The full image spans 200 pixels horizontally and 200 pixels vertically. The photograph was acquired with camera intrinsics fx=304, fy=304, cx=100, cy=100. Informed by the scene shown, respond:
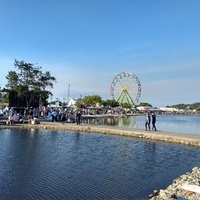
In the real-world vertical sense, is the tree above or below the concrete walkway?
above

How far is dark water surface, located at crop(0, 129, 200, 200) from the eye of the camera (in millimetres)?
10047

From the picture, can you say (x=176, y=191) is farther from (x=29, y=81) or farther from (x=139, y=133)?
(x=29, y=81)

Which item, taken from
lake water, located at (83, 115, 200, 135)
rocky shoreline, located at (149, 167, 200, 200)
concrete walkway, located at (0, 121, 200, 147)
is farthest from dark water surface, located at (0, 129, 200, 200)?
lake water, located at (83, 115, 200, 135)

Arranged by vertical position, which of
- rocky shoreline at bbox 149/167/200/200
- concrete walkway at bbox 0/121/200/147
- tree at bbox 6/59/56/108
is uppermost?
tree at bbox 6/59/56/108

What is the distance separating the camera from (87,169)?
13258mm

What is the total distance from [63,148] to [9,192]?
9394mm

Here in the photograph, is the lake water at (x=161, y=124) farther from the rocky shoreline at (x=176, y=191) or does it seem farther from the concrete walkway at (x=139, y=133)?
the rocky shoreline at (x=176, y=191)

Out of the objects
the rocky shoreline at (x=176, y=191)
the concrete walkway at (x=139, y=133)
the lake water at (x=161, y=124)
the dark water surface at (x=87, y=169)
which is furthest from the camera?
the lake water at (x=161, y=124)

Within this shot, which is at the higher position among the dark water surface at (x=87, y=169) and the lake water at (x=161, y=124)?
the lake water at (x=161, y=124)

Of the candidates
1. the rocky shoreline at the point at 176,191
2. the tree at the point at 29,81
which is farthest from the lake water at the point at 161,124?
the rocky shoreline at the point at 176,191

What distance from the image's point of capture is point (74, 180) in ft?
37.4

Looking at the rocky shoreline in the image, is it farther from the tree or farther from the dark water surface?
the tree

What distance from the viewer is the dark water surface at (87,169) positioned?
1005cm

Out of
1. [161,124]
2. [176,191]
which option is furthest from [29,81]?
[176,191]
